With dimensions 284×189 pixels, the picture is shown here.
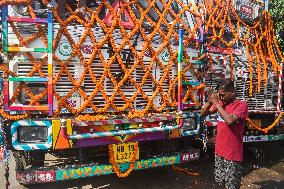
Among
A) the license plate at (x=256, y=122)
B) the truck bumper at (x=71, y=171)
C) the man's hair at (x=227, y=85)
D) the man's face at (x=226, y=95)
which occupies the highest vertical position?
the man's hair at (x=227, y=85)

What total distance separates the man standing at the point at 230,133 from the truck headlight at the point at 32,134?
2048mm

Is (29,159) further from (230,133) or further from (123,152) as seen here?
(230,133)

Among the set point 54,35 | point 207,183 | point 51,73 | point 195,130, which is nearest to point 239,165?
point 195,130

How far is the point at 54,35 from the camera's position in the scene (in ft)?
11.9

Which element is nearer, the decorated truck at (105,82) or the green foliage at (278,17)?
A: the decorated truck at (105,82)

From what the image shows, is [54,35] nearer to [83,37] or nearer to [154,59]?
[83,37]

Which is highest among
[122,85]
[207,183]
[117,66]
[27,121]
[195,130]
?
[117,66]

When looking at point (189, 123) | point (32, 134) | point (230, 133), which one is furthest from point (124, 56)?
point (230, 133)

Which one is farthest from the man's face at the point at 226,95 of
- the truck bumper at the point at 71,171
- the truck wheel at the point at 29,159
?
the truck wheel at the point at 29,159

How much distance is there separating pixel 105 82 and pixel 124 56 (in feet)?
1.47

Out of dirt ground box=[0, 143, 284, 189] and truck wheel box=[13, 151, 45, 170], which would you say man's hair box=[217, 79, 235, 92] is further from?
truck wheel box=[13, 151, 45, 170]

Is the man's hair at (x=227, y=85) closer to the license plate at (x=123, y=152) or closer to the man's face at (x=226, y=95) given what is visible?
the man's face at (x=226, y=95)

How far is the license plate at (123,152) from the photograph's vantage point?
12.7ft

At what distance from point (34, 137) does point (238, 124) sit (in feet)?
7.89
